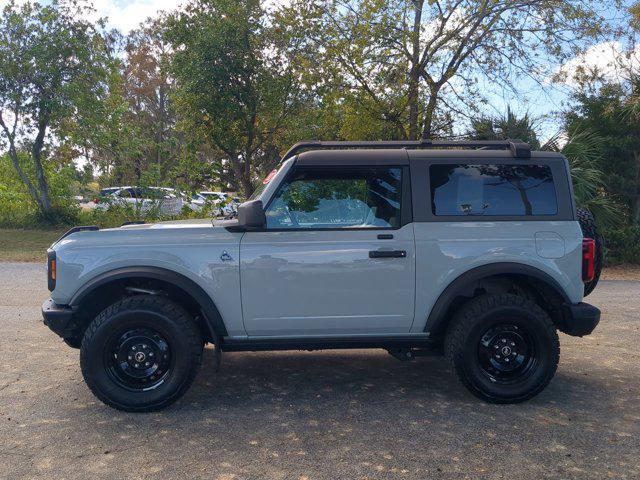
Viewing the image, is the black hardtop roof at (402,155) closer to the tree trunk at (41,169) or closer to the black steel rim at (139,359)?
the black steel rim at (139,359)

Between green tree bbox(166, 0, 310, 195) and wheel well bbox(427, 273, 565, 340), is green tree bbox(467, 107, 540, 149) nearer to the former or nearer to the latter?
green tree bbox(166, 0, 310, 195)

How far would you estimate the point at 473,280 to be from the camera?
4.42 meters

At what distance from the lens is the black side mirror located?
13.9ft

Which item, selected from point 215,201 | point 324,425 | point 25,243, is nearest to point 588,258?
point 324,425

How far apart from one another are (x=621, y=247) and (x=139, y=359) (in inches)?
491

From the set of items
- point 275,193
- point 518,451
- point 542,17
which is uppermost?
point 542,17

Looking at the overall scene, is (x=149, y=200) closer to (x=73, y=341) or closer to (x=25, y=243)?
(x=25, y=243)

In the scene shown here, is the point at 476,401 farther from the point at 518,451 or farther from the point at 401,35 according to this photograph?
the point at 401,35

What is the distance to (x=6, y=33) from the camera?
18.0 m

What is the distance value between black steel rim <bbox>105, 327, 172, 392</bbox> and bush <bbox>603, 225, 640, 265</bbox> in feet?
39.0

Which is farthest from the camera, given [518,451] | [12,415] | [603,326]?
[603,326]

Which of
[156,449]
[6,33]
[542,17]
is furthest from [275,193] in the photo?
[6,33]

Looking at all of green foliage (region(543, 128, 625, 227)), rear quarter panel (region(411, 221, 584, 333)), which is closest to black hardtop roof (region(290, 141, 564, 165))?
rear quarter panel (region(411, 221, 584, 333))

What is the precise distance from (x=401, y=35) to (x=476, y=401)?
11278 mm
